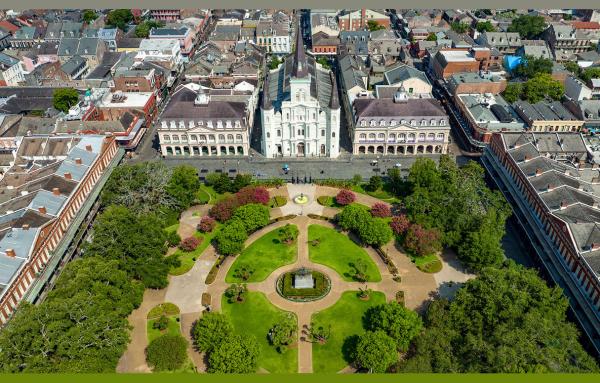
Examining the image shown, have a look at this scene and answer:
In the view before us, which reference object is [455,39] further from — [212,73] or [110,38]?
[110,38]

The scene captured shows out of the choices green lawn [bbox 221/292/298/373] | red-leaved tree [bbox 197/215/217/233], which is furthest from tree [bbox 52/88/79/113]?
green lawn [bbox 221/292/298/373]

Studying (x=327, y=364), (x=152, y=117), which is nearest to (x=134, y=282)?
(x=327, y=364)

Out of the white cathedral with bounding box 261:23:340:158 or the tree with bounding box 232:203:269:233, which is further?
the white cathedral with bounding box 261:23:340:158

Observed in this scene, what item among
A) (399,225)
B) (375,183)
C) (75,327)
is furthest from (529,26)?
(75,327)

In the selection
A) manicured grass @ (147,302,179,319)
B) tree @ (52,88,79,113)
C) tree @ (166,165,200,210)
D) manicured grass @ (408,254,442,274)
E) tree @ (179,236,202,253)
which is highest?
tree @ (52,88,79,113)

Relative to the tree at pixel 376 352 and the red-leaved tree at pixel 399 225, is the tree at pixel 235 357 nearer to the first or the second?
the tree at pixel 376 352

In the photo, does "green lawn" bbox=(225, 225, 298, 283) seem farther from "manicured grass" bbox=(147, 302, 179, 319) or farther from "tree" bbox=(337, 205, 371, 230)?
"tree" bbox=(337, 205, 371, 230)

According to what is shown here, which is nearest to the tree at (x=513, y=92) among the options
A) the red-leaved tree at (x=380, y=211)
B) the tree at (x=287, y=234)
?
the red-leaved tree at (x=380, y=211)
